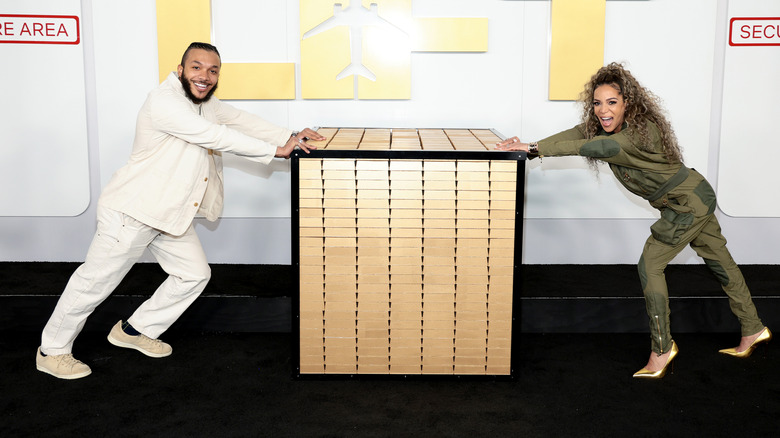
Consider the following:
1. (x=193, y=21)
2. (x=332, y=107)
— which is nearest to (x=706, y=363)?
(x=332, y=107)

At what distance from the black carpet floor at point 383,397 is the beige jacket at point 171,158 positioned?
82cm

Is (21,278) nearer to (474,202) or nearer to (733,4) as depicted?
(474,202)

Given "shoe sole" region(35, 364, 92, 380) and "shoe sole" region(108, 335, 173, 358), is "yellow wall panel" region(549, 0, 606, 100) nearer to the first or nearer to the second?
"shoe sole" region(108, 335, 173, 358)

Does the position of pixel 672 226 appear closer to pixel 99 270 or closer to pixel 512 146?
pixel 512 146

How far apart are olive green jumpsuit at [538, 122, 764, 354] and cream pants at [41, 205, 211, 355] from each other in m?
1.90

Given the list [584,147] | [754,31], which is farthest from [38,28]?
[754,31]

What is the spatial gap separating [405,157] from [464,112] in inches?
61.9

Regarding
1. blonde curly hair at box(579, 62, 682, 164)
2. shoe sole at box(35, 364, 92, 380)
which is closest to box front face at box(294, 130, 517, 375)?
blonde curly hair at box(579, 62, 682, 164)

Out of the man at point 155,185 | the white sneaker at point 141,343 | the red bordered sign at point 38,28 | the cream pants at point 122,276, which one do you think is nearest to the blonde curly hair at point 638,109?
the man at point 155,185

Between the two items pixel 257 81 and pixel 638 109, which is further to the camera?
pixel 257 81

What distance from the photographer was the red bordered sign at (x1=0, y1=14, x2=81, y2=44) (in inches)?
201

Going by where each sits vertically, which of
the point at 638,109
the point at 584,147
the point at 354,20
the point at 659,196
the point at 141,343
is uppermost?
the point at 354,20

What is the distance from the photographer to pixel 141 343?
14.1ft

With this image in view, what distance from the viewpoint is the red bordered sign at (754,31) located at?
5160 millimetres
